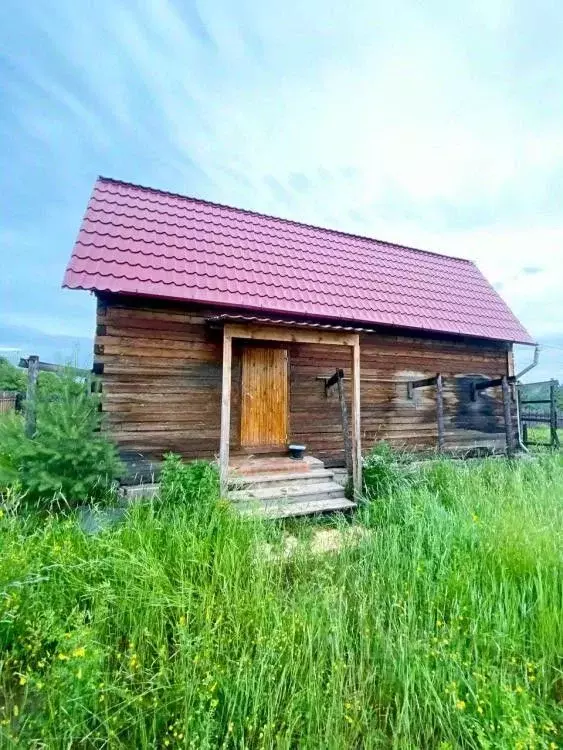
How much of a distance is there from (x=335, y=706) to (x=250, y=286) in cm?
600

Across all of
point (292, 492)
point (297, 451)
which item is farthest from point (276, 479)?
point (297, 451)

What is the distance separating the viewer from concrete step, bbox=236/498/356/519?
16.2 ft

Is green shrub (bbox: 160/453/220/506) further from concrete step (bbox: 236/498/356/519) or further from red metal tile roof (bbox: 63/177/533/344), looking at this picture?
red metal tile roof (bbox: 63/177/533/344)

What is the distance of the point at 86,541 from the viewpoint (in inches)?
134

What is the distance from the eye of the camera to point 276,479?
5.79 m

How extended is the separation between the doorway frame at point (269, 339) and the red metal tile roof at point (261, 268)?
884 millimetres

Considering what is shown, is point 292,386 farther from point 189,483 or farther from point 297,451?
point 189,483

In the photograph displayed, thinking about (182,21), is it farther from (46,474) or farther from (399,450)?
(399,450)

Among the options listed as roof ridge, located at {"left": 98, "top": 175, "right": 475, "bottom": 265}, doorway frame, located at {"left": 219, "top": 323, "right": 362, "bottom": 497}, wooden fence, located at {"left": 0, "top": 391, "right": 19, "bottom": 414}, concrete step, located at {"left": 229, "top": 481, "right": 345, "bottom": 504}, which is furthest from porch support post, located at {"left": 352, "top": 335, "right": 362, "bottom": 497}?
wooden fence, located at {"left": 0, "top": 391, "right": 19, "bottom": 414}

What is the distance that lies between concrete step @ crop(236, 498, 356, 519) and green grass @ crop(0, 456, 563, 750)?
44.2 inches

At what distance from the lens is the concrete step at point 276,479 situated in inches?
214

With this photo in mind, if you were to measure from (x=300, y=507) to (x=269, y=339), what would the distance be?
2.58 metres

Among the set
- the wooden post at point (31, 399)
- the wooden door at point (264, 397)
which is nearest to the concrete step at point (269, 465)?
the wooden door at point (264, 397)

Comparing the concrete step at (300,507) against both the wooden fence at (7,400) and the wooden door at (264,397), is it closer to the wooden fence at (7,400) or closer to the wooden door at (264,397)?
the wooden door at (264,397)
